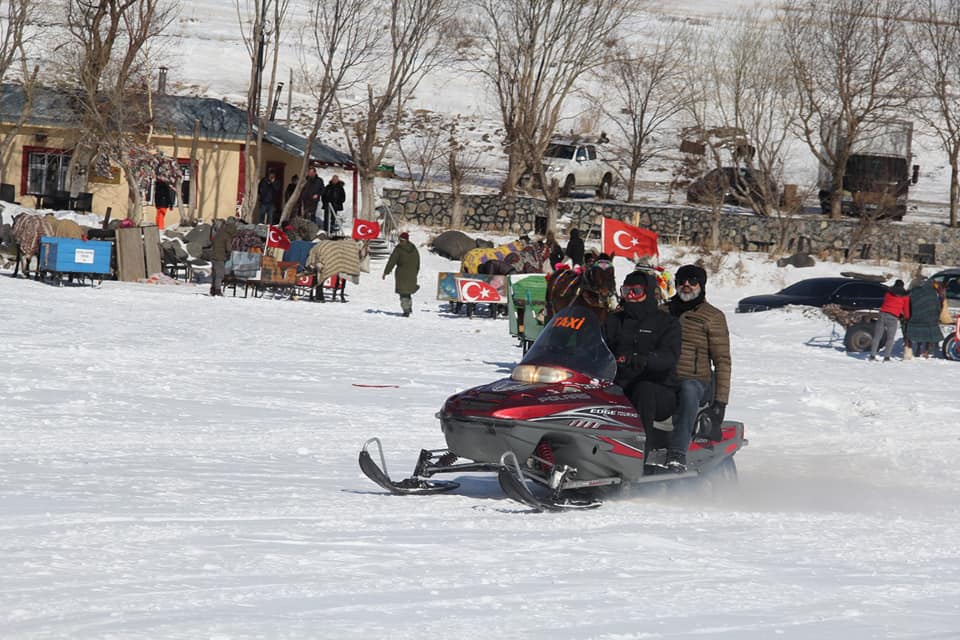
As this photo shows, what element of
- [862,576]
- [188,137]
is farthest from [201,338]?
[188,137]

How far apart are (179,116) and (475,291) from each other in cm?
1600

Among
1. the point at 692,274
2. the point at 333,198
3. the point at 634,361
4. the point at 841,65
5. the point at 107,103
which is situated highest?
the point at 841,65

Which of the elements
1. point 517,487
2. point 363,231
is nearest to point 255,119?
point 363,231

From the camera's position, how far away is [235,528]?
6.55 meters

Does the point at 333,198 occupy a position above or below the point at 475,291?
above

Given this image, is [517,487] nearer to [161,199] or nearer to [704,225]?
[161,199]

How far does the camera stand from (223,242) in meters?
24.0

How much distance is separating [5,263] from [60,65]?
14546 mm

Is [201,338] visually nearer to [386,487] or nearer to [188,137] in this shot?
[386,487]

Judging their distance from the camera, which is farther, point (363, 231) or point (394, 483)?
point (363, 231)

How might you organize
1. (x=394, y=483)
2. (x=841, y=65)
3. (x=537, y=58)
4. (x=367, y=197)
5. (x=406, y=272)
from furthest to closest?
(x=841, y=65) → (x=537, y=58) → (x=367, y=197) → (x=406, y=272) → (x=394, y=483)

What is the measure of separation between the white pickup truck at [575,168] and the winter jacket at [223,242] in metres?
16.1

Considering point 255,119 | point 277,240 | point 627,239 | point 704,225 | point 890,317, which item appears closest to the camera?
point 627,239

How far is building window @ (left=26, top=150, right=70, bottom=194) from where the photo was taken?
36625 mm
